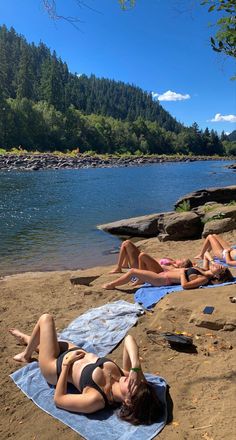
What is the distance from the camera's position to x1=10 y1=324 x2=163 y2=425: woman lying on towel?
3824 mm

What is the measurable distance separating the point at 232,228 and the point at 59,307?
7097 millimetres

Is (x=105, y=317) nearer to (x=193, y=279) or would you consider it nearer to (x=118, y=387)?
(x=193, y=279)

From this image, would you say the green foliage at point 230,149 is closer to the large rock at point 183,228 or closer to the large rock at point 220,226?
the large rock at point 183,228

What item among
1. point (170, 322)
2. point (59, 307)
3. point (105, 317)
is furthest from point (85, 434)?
point (59, 307)

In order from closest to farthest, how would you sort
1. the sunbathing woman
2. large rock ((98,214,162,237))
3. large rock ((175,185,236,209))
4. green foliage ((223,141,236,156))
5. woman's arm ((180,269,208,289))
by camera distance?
woman's arm ((180,269,208,289)) < the sunbathing woman < large rock ((98,214,162,237)) < large rock ((175,185,236,209)) < green foliage ((223,141,236,156))

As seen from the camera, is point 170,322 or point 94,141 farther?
point 94,141

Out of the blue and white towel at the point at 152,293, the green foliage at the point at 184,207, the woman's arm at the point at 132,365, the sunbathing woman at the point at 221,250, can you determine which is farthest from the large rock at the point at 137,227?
the woman's arm at the point at 132,365

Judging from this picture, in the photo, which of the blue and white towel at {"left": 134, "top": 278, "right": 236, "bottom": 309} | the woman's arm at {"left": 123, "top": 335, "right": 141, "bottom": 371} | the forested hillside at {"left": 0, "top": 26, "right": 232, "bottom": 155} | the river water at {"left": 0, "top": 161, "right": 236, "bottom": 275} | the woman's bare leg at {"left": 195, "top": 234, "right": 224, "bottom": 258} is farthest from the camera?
the forested hillside at {"left": 0, "top": 26, "right": 232, "bottom": 155}

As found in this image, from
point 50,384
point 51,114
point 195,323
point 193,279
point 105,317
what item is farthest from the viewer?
point 51,114

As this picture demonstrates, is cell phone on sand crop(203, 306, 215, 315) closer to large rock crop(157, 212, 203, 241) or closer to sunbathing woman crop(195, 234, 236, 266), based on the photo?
sunbathing woman crop(195, 234, 236, 266)


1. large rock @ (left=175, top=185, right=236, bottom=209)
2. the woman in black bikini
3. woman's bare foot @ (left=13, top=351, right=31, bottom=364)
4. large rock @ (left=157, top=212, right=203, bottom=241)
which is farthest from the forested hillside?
the woman in black bikini

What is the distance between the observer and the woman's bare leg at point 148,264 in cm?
799

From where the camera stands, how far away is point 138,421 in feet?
12.5

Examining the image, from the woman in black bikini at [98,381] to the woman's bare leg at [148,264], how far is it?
3.39 meters
